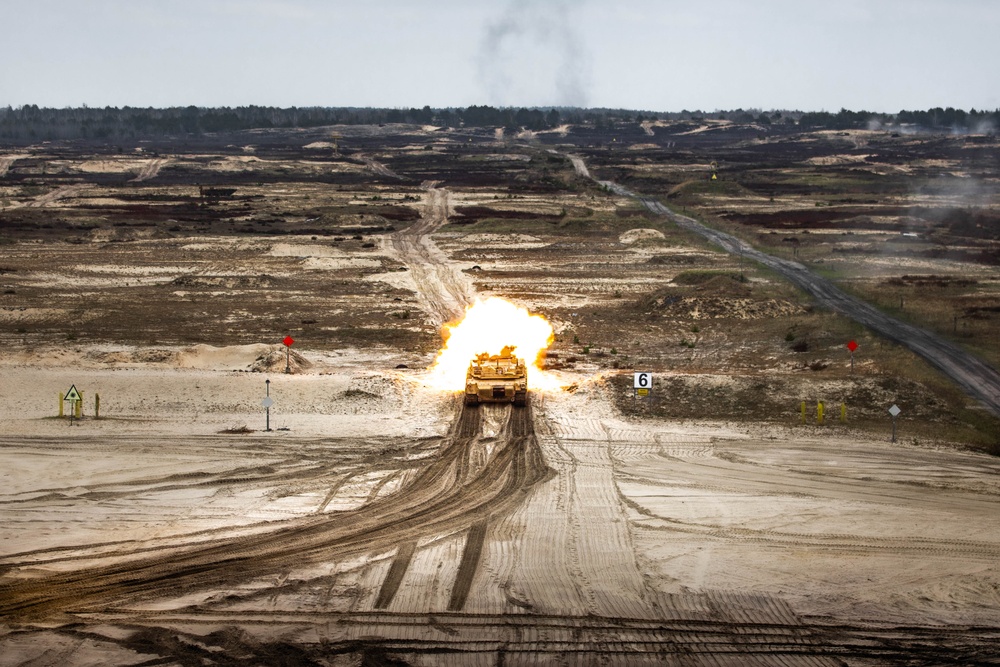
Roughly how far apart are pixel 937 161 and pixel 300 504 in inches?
6595

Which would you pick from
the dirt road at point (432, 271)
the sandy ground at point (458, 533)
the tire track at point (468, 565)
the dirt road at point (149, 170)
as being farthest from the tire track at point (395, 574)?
the dirt road at point (149, 170)

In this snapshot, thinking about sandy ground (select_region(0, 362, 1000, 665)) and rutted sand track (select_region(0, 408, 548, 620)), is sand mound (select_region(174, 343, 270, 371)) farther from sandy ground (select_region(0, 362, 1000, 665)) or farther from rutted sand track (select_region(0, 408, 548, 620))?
Result: rutted sand track (select_region(0, 408, 548, 620))

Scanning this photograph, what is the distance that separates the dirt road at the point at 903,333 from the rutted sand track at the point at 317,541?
1883 cm

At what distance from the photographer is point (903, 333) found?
5019 centimetres

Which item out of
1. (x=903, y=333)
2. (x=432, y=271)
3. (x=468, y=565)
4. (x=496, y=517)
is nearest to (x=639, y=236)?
(x=432, y=271)

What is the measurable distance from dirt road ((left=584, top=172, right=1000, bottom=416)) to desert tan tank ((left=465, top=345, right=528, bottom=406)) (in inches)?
658

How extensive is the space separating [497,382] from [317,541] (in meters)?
14.3

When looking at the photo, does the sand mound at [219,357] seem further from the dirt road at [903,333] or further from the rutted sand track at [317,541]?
the dirt road at [903,333]

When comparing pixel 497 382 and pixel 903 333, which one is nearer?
pixel 497 382

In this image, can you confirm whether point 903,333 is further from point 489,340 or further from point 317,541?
point 317,541

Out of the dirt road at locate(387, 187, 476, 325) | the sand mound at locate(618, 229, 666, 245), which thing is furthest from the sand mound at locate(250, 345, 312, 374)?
the sand mound at locate(618, 229, 666, 245)

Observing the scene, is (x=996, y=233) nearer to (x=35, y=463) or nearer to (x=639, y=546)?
(x=639, y=546)

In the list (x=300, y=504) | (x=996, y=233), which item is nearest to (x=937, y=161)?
(x=996, y=233)

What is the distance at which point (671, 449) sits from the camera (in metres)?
34.0
